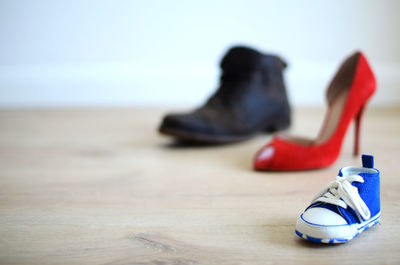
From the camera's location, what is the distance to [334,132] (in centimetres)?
93

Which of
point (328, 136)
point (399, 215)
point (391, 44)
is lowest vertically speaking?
point (399, 215)

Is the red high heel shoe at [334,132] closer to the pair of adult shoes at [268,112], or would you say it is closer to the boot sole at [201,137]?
the pair of adult shoes at [268,112]

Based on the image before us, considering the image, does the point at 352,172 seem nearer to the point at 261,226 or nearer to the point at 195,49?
the point at 261,226

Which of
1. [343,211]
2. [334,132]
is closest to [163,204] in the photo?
[343,211]

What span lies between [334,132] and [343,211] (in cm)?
41

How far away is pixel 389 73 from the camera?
2098 millimetres

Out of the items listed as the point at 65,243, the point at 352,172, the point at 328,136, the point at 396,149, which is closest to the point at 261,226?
the point at 352,172

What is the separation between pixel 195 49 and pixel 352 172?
1629 millimetres

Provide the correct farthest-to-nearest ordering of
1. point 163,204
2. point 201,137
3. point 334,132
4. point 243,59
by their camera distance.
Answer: point 243,59 < point 201,137 < point 334,132 < point 163,204

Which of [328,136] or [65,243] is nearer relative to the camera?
[65,243]

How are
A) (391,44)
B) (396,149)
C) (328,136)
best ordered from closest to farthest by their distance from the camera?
1. (328,136)
2. (396,149)
3. (391,44)

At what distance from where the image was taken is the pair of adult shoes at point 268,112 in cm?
91

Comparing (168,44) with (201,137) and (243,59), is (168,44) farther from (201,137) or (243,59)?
(201,137)

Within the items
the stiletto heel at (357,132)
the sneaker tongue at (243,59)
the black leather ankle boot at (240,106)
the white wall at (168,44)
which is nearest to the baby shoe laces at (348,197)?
the stiletto heel at (357,132)
